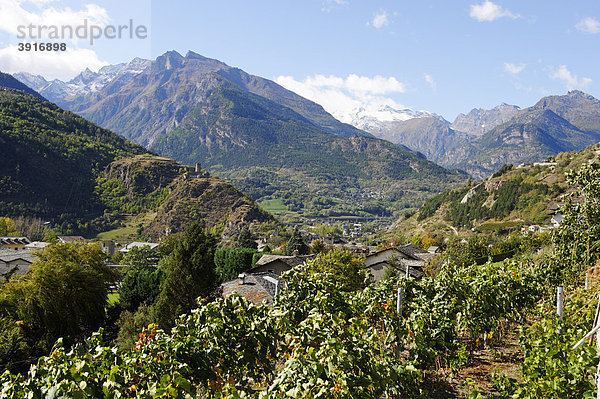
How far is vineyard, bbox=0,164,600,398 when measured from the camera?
4.49 metres

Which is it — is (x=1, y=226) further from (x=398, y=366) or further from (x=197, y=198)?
(x=398, y=366)

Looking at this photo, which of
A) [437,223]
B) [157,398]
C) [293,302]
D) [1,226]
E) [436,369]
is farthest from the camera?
[437,223]

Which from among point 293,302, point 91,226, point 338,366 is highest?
point 338,366

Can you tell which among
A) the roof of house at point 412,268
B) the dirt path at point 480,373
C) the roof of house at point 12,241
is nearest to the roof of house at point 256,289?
the dirt path at point 480,373

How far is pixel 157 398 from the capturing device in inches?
170

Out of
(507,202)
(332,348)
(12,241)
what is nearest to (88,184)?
(12,241)

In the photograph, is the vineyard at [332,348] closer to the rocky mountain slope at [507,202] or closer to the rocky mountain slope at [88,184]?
the rocky mountain slope at [507,202]

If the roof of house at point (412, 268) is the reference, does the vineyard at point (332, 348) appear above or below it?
above

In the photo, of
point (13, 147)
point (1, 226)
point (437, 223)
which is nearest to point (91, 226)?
point (1, 226)

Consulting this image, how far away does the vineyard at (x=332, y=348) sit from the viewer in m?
4.49

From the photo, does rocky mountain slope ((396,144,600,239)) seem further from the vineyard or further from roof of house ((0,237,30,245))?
roof of house ((0,237,30,245))

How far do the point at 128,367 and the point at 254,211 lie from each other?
112m

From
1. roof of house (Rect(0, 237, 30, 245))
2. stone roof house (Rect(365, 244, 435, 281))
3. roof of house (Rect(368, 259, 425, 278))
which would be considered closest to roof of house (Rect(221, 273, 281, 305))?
stone roof house (Rect(365, 244, 435, 281))

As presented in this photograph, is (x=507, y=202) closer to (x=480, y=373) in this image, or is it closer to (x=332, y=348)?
(x=480, y=373)
